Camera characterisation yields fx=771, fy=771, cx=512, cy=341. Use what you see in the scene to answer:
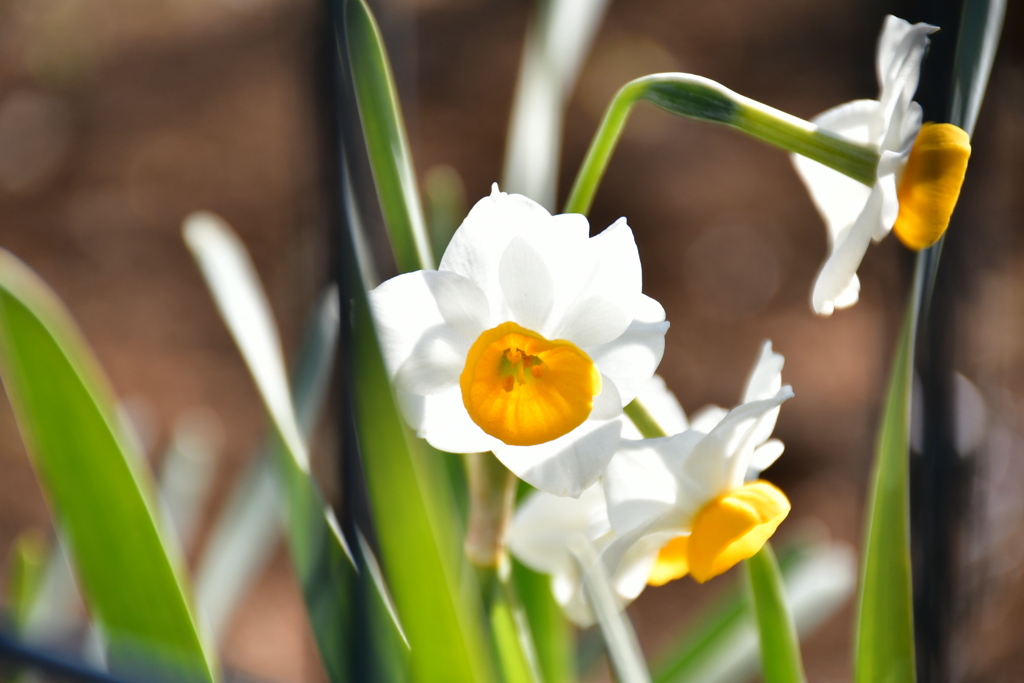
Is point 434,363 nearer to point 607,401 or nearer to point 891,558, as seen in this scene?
point 607,401

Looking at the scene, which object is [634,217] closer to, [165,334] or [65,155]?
[165,334]

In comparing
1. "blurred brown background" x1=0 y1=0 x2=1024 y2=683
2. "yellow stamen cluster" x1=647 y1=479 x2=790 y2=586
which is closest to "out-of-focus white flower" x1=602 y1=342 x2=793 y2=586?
"yellow stamen cluster" x1=647 y1=479 x2=790 y2=586

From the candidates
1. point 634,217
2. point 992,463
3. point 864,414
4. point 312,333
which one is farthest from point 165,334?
point 992,463

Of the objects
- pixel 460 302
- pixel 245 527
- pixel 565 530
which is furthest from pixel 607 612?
pixel 245 527

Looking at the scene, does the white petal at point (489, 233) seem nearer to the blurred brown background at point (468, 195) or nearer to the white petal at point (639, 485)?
the white petal at point (639, 485)

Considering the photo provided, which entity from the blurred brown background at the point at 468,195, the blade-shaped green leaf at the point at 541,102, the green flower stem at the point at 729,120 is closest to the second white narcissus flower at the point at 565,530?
the green flower stem at the point at 729,120
